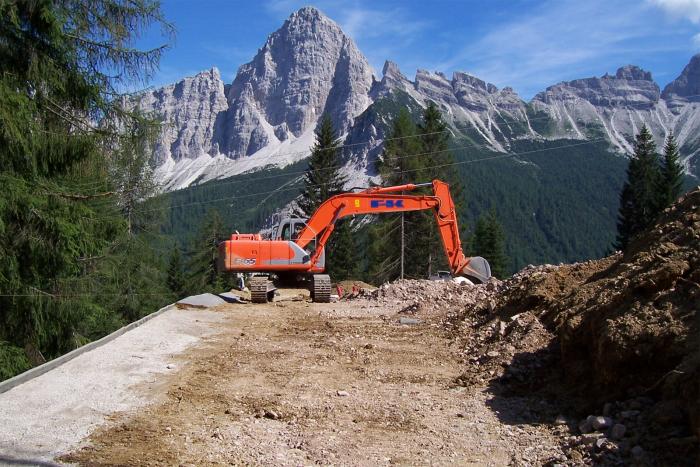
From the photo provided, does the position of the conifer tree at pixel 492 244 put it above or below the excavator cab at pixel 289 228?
below

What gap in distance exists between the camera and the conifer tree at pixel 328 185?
3794 centimetres

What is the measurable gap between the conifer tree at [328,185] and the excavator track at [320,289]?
67.4 ft

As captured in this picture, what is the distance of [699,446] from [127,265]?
21676mm

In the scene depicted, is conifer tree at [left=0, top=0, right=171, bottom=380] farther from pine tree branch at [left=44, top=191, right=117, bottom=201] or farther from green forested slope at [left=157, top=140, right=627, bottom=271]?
green forested slope at [left=157, top=140, right=627, bottom=271]

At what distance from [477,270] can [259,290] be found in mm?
6103

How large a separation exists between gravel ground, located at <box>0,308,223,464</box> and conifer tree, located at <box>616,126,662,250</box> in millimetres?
36677

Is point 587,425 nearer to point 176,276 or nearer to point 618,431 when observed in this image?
point 618,431

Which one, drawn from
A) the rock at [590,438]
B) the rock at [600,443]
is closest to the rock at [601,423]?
the rock at [590,438]

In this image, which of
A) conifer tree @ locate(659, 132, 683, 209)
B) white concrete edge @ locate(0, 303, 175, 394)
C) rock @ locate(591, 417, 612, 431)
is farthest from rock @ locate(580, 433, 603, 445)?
conifer tree @ locate(659, 132, 683, 209)

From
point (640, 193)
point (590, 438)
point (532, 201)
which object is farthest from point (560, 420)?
point (532, 201)

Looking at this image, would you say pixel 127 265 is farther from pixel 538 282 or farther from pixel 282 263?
pixel 538 282

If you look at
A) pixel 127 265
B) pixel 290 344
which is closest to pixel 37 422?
pixel 290 344

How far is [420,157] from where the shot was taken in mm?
33719

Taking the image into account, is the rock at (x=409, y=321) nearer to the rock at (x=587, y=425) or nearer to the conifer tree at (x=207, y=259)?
the rock at (x=587, y=425)
